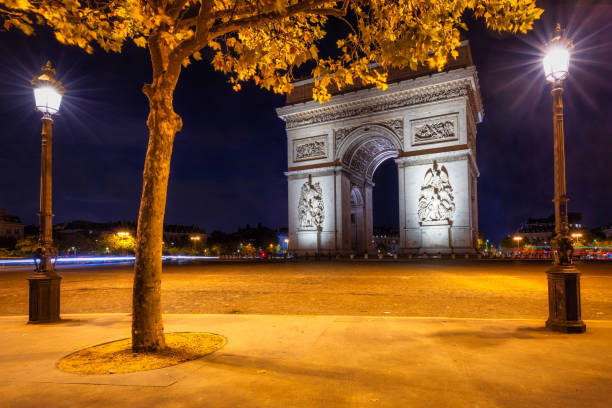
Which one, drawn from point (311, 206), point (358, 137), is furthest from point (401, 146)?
point (311, 206)

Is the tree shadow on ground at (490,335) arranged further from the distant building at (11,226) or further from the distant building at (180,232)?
the distant building at (180,232)

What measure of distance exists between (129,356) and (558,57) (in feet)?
23.1

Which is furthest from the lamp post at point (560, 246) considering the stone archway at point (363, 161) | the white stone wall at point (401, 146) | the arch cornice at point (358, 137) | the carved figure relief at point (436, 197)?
the arch cornice at point (358, 137)

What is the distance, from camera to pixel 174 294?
10875mm

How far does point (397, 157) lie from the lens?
32188 millimetres

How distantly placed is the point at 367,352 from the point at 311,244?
29.1 m

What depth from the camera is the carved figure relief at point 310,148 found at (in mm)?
34031

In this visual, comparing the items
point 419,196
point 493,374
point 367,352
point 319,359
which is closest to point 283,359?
point 319,359

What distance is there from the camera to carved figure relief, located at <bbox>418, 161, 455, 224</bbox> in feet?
91.4

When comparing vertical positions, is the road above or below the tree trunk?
below

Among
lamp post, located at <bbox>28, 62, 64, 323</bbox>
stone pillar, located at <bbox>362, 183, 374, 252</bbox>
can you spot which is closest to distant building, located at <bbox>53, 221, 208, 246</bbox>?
stone pillar, located at <bbox>362, 183, 374, 252</bbox>

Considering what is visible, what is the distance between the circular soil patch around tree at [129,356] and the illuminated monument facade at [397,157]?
82.6ft

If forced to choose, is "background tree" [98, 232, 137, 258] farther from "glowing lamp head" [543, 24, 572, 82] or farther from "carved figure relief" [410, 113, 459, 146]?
"glowing lamp head" [543, 24, 572, 82]

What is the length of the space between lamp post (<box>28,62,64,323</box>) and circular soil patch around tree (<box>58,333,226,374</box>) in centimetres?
217
